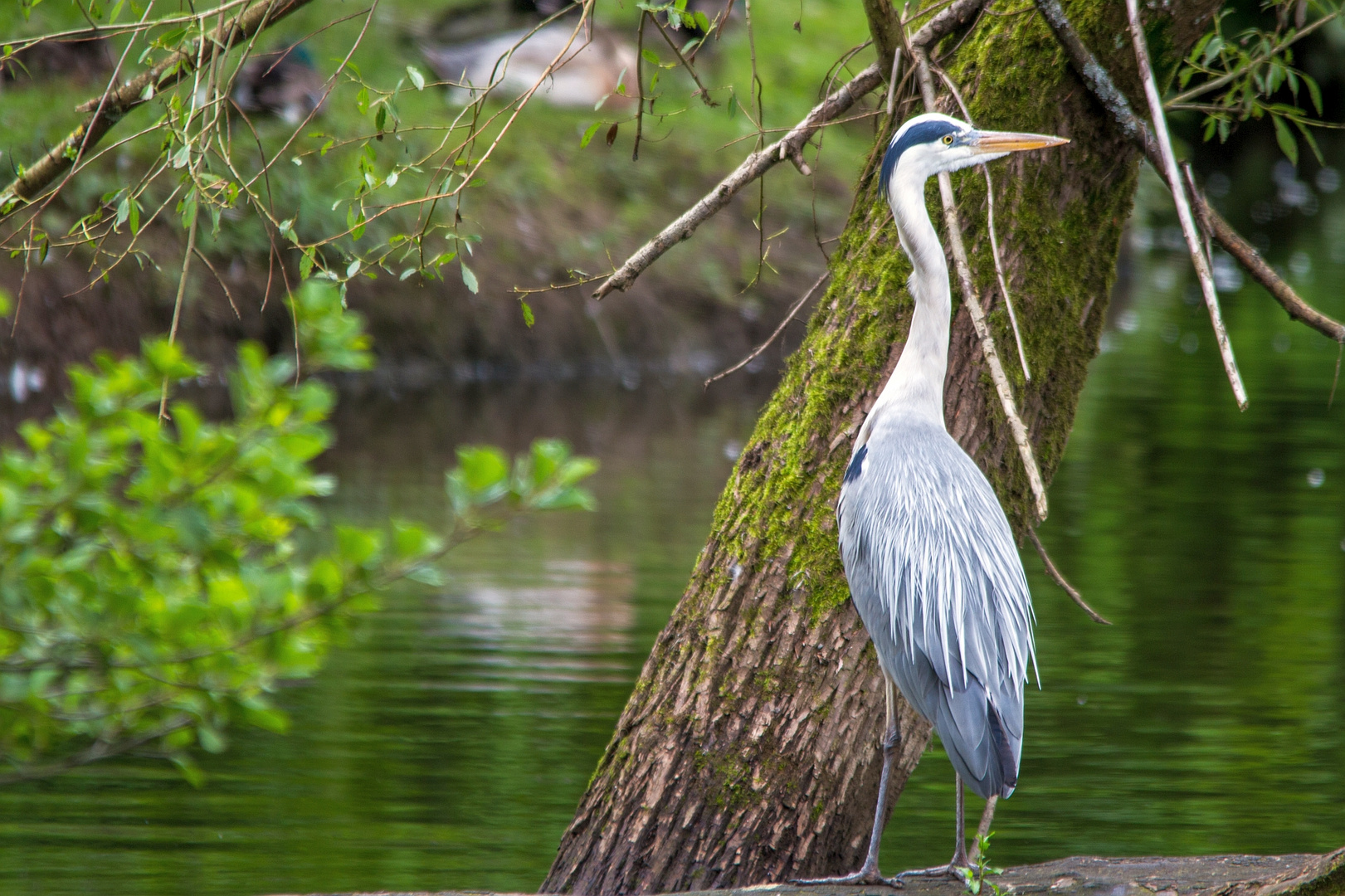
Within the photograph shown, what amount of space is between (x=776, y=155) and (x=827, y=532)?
0.99 meters

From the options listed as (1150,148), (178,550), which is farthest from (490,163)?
(178,550)

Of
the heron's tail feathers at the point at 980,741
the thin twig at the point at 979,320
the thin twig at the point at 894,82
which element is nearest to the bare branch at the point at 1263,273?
the thin twig at the point at 979,320

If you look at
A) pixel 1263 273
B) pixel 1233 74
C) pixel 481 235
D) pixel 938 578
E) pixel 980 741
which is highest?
pixel 481 235

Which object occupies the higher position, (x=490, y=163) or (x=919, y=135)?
(x=490, y=163)

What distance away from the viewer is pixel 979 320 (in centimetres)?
306

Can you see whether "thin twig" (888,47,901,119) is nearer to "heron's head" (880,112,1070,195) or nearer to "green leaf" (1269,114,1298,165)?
"heron's head" (880,112,1070,195)

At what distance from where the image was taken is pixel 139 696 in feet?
5.19

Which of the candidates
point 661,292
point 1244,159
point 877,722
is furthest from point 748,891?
point 1244,159

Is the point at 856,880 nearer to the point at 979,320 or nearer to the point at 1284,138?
the point at 979,320

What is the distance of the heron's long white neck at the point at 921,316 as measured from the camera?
336 centimetres

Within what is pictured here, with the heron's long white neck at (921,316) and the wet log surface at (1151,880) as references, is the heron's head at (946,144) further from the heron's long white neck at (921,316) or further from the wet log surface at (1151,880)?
the wet log surface at (1151,880)

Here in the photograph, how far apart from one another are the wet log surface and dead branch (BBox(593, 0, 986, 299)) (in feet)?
5.05

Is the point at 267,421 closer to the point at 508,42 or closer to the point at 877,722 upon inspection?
the point at 877,722

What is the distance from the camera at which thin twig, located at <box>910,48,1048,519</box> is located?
2930 millimetres
